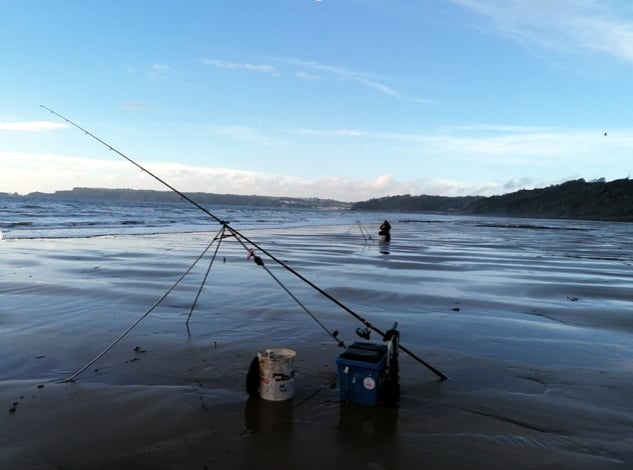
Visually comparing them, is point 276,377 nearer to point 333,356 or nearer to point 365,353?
point 365,353

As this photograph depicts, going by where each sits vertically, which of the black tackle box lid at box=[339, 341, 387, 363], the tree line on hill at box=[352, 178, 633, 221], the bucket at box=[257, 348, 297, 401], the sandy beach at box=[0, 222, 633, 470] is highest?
the tree line on hill at box=[352, 178, 633, 221]

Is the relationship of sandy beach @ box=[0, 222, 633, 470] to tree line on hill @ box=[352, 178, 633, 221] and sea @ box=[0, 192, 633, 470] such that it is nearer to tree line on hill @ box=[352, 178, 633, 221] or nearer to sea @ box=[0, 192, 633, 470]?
sea @ box=[0, 192, 633, 470]

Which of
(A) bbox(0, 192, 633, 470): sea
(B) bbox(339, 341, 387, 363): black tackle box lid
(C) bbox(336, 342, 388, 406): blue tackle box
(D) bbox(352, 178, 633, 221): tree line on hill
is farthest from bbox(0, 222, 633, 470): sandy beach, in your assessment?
(D) bbox(352, 178, 633, 221): tree line on hill

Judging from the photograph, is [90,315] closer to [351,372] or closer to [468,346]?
[351,372]

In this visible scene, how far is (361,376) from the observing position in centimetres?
466

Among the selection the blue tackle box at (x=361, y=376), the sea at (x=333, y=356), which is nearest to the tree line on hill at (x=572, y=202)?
the sea at (x=333, y=356)

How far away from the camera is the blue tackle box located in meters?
4.62

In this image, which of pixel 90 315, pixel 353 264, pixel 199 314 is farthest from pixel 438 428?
pixel 353 264

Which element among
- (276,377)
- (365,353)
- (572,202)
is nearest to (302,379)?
(276,377)

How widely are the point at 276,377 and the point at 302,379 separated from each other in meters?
0.79

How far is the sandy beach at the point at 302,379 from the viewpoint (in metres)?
3.88

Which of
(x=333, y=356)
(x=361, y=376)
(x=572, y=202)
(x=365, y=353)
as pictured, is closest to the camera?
(x=361, y=376)

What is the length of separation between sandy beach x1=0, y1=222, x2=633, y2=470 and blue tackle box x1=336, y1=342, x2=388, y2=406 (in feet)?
0.44

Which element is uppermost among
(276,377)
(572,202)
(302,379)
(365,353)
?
(572,202)
